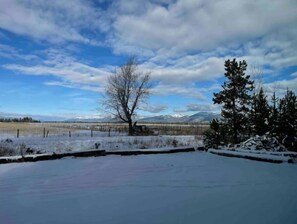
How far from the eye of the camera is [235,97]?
1803 centimetres

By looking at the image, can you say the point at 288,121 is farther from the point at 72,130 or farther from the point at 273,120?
the point at 72,130

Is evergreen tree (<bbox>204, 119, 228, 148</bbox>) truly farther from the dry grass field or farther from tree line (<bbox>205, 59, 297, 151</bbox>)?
the dry grass field

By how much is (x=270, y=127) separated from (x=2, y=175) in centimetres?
1240

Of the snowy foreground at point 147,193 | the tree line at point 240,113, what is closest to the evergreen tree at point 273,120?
the tree line at point 240,113

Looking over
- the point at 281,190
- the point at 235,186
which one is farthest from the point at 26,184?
the point at 281,190

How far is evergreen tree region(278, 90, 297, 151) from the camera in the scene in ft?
47.8

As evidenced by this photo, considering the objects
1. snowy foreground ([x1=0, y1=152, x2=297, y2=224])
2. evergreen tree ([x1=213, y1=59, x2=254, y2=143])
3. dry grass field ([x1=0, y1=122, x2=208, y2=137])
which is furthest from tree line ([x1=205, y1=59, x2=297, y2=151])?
dry grass field ([x1=0, y1=122, x2=208, y2=137])

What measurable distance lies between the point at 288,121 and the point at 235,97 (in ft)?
12.8

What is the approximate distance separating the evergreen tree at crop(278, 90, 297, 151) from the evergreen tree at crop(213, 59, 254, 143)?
2.79 meters

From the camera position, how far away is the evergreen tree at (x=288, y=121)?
14563 mm

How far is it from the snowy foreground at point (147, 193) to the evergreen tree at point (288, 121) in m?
6.14

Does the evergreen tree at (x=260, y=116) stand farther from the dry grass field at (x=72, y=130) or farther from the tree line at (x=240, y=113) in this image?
the dry grass field at (x=72, y=130)

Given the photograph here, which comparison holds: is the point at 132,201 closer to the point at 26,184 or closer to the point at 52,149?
the point at 26,184

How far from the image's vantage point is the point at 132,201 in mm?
5418
